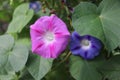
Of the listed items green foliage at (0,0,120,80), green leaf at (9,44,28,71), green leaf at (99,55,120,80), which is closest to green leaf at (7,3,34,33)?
green foliage at (0,0,120,80)

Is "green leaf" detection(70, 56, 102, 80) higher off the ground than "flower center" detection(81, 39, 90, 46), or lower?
lower

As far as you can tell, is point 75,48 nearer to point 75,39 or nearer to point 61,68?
point 75,39

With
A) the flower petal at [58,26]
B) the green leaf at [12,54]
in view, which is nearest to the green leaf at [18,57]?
the green leaf at [12,54]

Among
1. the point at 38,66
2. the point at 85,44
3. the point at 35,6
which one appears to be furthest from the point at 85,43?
the point at 35,6

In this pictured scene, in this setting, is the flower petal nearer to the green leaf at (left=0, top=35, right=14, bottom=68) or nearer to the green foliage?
the green foliage

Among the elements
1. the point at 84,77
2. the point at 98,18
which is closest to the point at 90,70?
the point at 84,77

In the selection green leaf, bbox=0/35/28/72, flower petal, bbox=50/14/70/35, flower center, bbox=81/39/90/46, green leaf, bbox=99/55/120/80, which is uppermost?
flower petal, bbox=50/14/70/35

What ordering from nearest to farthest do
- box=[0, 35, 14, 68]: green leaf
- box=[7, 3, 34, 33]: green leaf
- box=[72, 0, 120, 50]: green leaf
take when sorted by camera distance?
box=[72, 0, 120, 50]: green leaf, box=[0, 35, 14, 68]: green leaf, box=[7, 3, 34, 33]: green leaf

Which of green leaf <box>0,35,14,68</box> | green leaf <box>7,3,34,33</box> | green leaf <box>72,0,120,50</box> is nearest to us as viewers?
green leaf <box>72,0,120,50</box>
